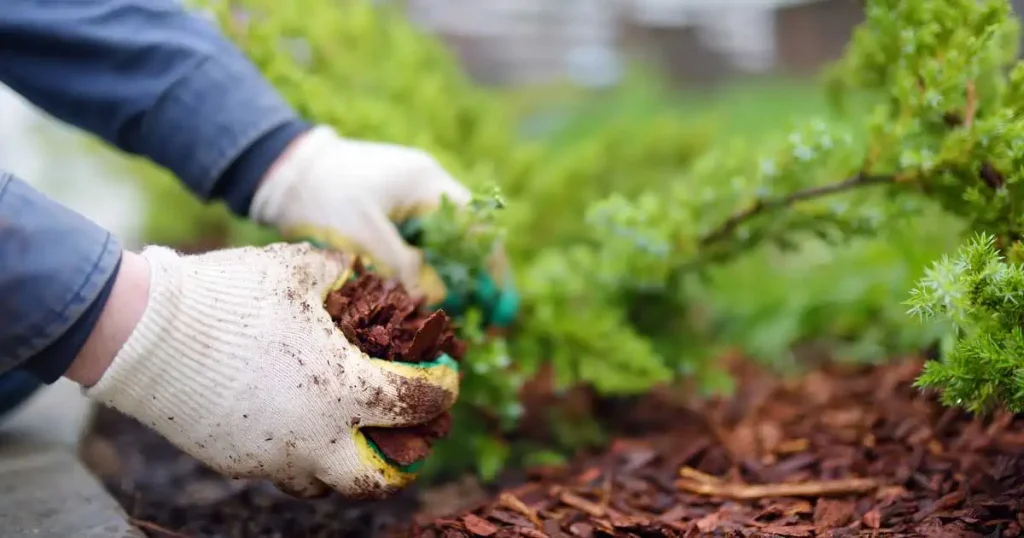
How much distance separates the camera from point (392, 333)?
117 cm

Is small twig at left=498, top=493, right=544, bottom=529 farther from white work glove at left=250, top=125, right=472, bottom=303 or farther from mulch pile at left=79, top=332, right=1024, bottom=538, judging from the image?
white work glove at left=250, top=125, right=472, bottom=303

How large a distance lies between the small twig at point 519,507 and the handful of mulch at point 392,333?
0.57ft

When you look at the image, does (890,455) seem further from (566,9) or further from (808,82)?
(566,9)

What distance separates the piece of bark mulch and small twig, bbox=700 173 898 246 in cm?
43

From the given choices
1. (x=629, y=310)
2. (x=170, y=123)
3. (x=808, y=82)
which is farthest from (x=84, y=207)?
(x=808, y=82)

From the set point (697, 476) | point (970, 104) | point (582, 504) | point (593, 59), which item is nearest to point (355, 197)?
point (582, 504)

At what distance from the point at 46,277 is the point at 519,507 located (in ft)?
2.54

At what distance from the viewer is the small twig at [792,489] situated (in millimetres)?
1320

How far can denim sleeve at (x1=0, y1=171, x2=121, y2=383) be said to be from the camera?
0.98 meters

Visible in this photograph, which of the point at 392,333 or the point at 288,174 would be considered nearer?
the point at 392,333

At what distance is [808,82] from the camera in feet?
13.8

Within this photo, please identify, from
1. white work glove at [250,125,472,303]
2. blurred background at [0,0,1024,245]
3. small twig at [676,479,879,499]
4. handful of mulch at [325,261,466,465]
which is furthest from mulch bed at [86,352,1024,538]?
blurred background at [0,0,1024,245]

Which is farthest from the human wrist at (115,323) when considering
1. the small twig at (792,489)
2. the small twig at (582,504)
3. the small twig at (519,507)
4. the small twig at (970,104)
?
the small twig at (970,104)

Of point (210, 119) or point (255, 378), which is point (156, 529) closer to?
point (255, 378)
